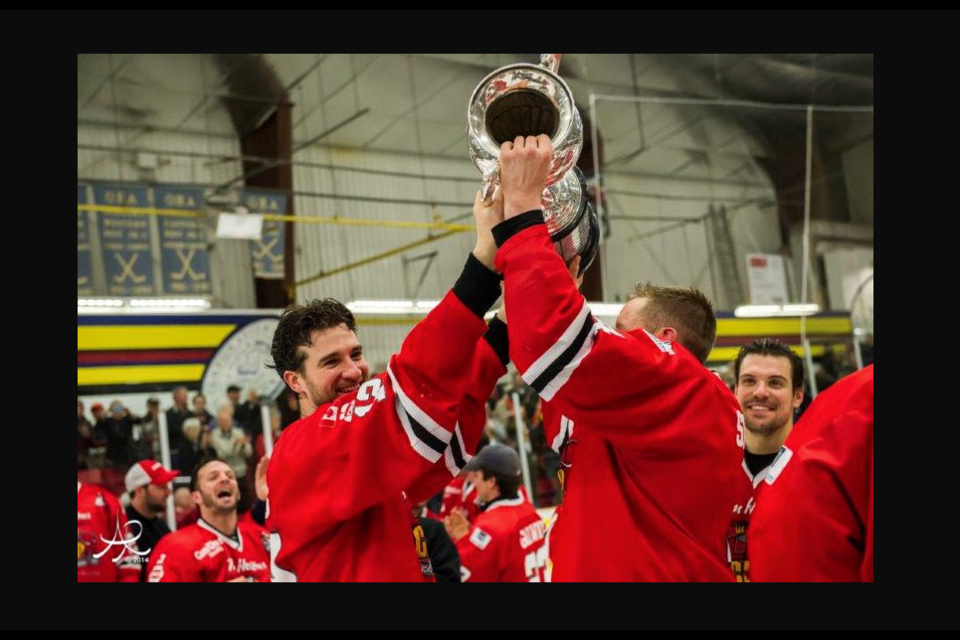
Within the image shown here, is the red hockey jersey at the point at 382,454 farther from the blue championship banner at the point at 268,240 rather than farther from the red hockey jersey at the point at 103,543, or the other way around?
the blue championship banner at the point at 268,240

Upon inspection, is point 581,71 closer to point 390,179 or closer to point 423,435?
point 390,179

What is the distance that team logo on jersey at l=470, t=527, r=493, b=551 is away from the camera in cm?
579

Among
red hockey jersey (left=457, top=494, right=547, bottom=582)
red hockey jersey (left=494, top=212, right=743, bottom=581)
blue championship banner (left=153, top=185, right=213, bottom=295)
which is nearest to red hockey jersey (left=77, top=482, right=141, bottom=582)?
red hockey jersey (left=457, top=494, right=547, bottom=582)

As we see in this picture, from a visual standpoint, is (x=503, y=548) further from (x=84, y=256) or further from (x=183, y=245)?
(x=183, y=245)

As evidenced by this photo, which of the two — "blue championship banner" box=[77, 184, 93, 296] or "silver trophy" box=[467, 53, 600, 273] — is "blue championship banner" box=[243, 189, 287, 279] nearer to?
"blue championship banner" box=[77, 184, 93, 296]

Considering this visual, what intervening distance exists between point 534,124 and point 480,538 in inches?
162

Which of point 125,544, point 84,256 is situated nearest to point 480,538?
point 125,544

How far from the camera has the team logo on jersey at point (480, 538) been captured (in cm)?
579

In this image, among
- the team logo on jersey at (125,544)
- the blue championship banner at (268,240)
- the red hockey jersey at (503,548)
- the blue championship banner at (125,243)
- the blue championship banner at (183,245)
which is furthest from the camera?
the blue championship banner at (268,240)

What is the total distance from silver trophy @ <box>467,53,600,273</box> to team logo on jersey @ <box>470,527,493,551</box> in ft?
12.7

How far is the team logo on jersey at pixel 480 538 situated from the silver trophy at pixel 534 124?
3.88 m

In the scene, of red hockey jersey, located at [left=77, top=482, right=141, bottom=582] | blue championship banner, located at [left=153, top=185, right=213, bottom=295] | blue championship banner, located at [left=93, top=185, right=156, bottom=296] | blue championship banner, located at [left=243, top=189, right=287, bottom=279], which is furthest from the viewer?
blue championship banner, located at [left=243, top=189, right=287, bottom=279]

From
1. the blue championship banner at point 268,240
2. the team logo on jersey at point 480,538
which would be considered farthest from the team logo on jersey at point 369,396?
the blue championship banner at point 268,240

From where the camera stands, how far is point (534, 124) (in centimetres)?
217
